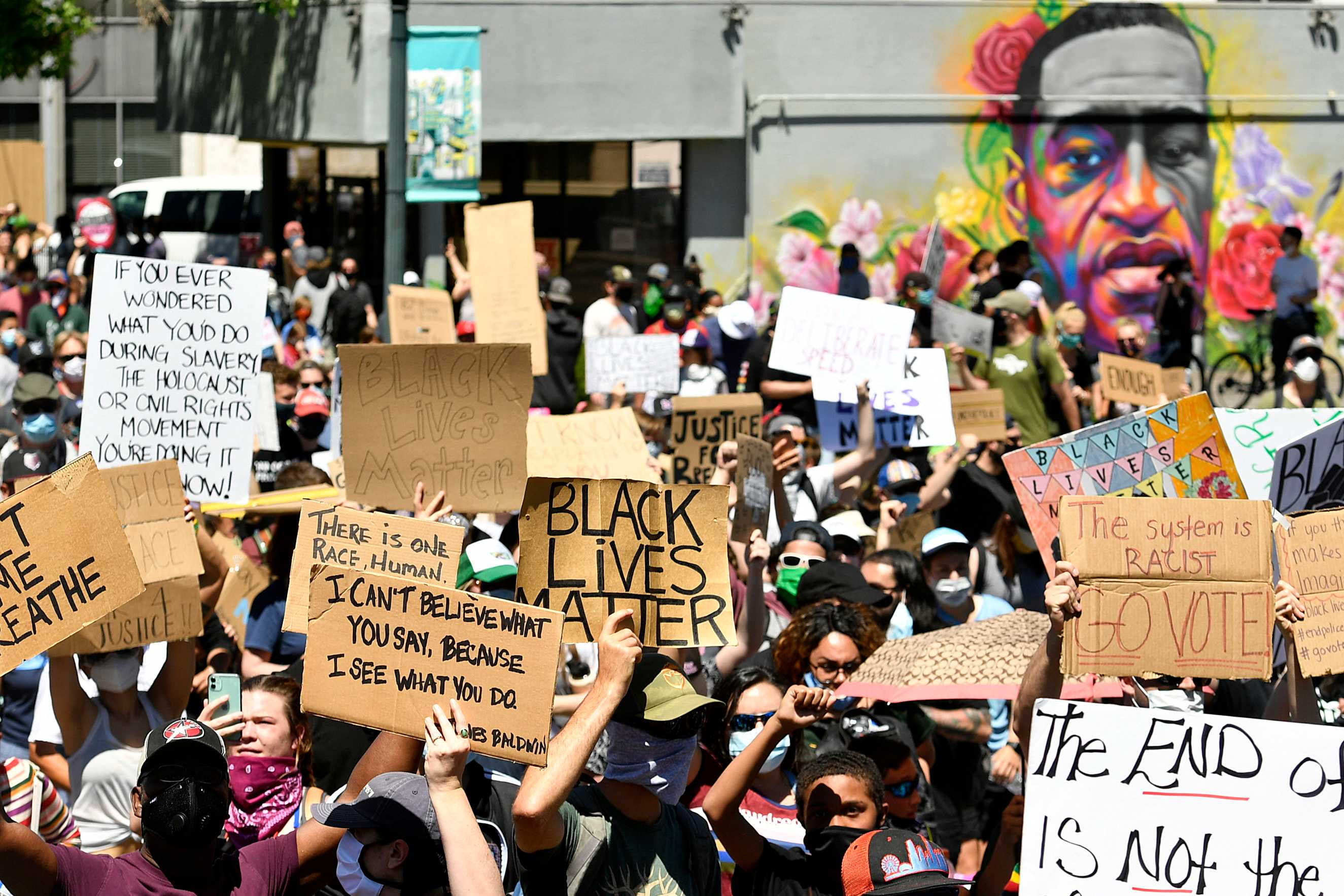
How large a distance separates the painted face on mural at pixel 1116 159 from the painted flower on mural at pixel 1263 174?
12.8 inches

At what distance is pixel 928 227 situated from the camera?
1877 cm

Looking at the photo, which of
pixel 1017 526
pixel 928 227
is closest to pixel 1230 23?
pixel 928 227

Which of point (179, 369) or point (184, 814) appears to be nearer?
point (184, 814)

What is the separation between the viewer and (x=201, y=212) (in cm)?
2323

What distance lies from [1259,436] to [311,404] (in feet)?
17.7

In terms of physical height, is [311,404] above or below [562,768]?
above

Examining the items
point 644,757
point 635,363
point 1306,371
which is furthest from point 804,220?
point 644,757

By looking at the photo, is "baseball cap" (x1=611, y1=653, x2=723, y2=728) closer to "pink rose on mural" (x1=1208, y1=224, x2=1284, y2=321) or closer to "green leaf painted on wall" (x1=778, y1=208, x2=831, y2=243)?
"green leaf painted on wall" (x1=778, y1=208, x2=831, y2=243)

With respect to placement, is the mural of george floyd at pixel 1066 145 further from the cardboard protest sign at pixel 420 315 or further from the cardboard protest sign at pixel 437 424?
the cardboard protest sign at pixel 437 424

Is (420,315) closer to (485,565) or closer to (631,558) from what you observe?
(485,565)

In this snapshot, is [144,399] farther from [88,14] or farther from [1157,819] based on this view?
[88,14]

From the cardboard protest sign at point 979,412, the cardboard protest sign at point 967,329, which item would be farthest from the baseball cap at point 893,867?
the cardboard protest sign at point 967,329

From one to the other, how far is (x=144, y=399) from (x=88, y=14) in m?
16.7

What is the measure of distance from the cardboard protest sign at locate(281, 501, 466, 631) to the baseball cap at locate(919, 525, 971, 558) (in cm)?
260
